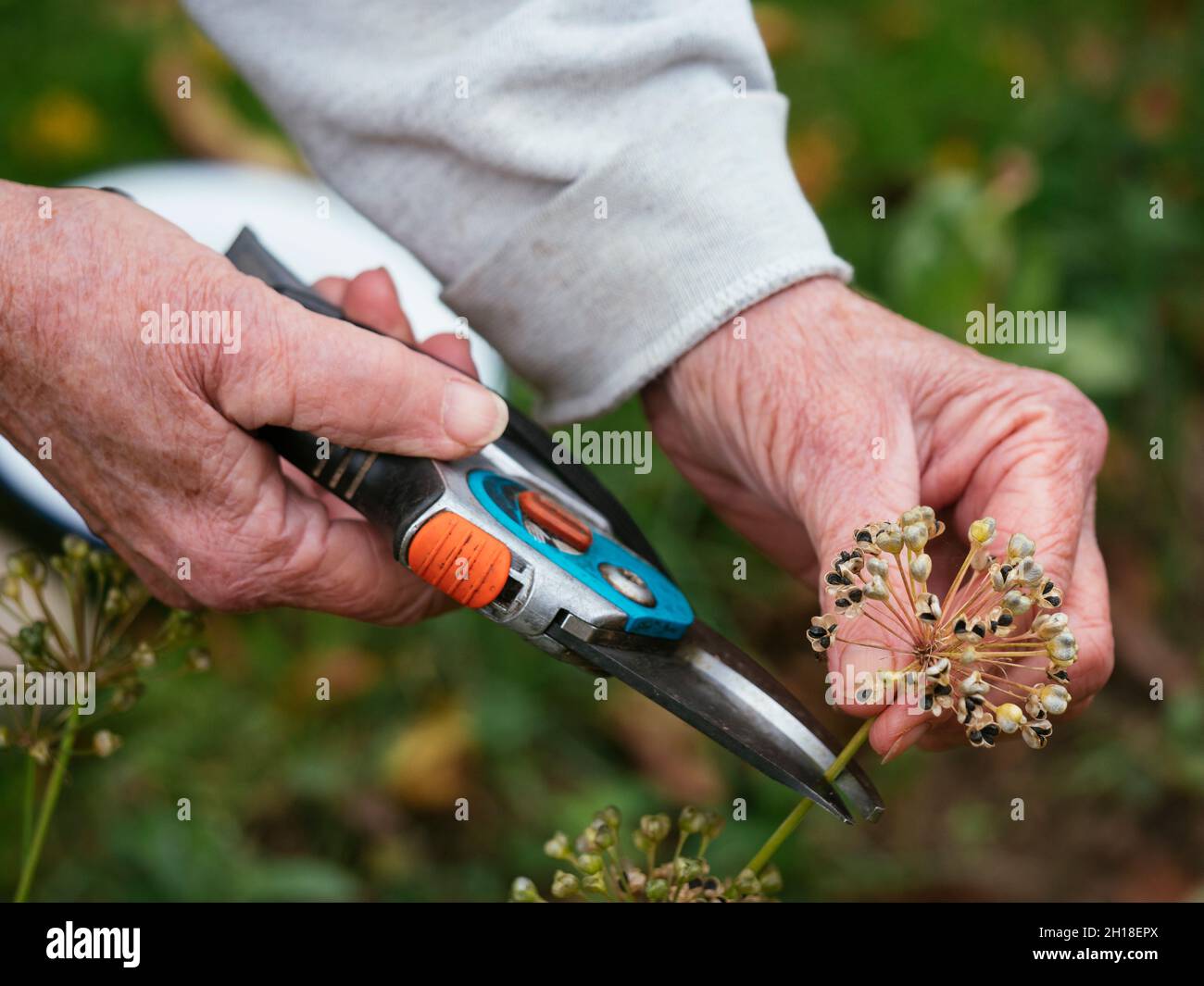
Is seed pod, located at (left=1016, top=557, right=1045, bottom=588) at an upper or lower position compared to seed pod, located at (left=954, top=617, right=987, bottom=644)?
upper

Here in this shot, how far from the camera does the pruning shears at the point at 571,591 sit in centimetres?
126

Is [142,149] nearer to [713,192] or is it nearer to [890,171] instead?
[890,171]

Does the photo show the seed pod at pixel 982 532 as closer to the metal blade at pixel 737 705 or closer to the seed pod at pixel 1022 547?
the seed pod at pixel 1022 547

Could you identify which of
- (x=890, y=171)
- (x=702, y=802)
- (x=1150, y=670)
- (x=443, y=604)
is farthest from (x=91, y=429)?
(x=890, y=171)

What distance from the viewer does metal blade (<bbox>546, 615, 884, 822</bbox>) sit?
48.5 inches

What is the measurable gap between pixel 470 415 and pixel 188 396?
0.99 ft

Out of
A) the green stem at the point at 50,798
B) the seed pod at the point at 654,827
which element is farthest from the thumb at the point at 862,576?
the green stem at the point at 50,798

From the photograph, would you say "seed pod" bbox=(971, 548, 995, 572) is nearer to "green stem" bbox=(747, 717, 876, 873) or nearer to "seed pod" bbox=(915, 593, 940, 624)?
"seed pod" bbox=(915, 593, 940, 624)

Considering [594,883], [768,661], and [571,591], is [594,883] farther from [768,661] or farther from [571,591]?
[768,661]

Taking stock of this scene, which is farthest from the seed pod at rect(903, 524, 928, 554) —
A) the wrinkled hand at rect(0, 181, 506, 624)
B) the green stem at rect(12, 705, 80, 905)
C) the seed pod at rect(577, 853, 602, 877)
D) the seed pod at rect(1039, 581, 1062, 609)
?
the green stem at rect(12, 705, 80, 905)

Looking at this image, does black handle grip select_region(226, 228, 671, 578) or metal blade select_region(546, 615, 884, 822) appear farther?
black handle grip select_region(226, 228, 671, 578)

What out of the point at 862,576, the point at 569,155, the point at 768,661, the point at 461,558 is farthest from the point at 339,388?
the point at 768,661

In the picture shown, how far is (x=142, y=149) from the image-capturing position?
3455mm

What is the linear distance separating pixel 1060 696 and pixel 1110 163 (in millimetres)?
2705
